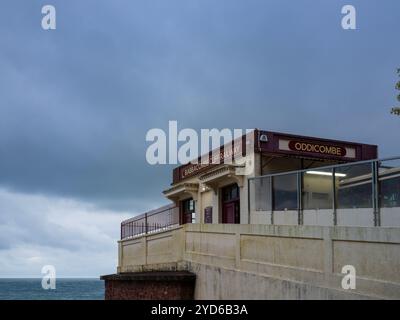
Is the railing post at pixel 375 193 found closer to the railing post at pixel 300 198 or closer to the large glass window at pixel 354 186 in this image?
the large glass window at pixel 354 186

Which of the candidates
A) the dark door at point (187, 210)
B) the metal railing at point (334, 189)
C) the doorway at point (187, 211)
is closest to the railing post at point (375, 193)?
the metal railing at point (334, 189)

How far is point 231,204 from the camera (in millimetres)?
24547

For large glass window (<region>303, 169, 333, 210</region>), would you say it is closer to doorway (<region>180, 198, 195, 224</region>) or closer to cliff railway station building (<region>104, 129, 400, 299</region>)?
cliff railway station building (<region>104, 129, 400, 299</region>)

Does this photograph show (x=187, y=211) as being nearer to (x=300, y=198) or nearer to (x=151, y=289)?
(x=151, y=289)

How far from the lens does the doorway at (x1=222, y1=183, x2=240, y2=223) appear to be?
2412 centimetres

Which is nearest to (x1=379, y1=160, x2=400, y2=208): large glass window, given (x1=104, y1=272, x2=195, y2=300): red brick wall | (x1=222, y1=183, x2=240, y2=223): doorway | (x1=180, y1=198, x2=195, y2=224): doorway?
(x1=104, y1=272, x2=195, y2=300): red brick wall

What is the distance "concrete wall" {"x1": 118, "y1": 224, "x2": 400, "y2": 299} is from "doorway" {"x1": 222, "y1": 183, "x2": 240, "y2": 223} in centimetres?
446

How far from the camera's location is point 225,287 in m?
15.7

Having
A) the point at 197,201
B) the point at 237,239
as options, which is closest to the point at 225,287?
the point at 237,239

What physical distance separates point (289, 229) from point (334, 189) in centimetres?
164

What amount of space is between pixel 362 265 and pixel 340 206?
9.09ft

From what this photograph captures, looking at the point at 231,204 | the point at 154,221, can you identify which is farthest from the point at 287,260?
the point at 154,221

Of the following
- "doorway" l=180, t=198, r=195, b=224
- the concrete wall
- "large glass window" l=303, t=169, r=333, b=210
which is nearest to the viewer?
the concrete wall
